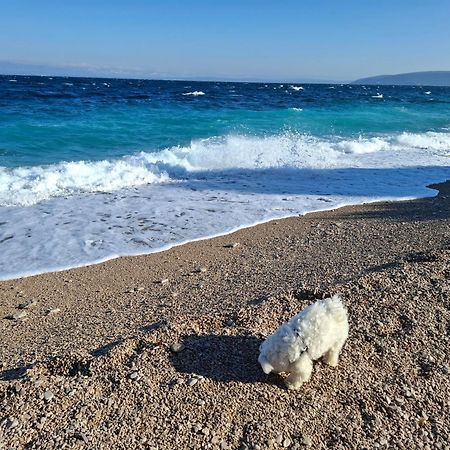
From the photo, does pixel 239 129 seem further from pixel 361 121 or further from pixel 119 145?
pixel 361 121

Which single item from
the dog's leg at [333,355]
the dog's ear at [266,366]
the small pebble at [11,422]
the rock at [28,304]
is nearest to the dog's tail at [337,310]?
the dog's leg at [333,355]

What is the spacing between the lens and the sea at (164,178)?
637 centimetres

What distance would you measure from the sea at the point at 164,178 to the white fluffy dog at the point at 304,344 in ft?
10.9

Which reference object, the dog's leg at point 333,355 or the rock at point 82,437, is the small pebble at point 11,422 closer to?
the rock at point 82,437

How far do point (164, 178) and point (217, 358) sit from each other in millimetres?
7491

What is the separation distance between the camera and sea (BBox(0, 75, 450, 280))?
6.37 metres


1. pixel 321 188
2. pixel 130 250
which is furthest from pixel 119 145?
pixel 130 250

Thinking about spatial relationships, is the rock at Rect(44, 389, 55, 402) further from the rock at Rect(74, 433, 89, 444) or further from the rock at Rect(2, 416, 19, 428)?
the rock at Rect(74, 433, 89, 444)

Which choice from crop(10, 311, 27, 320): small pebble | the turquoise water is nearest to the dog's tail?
crop(10, 311, 27, 320): small pebble

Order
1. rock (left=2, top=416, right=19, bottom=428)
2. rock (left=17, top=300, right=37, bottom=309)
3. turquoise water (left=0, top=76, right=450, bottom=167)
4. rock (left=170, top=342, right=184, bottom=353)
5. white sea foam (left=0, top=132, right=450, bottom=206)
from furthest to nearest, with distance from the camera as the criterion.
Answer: turquoise water (left=0, top=76, right=450, bottom=167) → white sea foam (left=0, top=132, right=450, bottom=206) → rock (left=17, top=300, right=37, bottom=309) → rock (left=170, top=342, right=184, bottom=353) → rock (left=2, top=416, right=19, bottom=428)

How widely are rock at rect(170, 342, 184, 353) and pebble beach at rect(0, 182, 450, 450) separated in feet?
0.09

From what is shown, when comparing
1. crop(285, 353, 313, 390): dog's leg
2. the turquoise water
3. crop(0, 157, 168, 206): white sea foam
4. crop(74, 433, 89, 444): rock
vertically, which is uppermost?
crop(285, 353, 313, 390): dog's leg

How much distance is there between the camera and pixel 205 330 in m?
3.37

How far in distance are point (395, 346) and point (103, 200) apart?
601 cm
